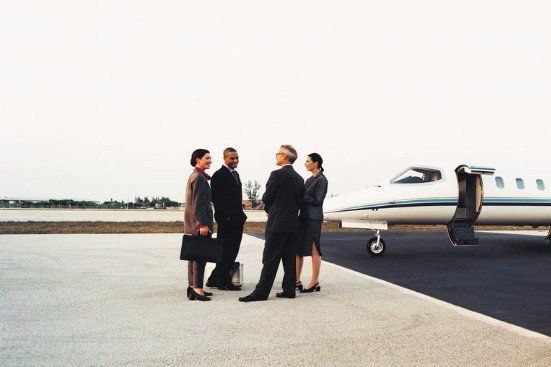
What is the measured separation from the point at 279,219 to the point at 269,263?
0.64 meters

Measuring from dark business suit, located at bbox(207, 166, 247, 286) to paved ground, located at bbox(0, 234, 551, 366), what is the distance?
0.57 m

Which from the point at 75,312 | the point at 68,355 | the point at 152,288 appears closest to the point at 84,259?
the point at 152,288

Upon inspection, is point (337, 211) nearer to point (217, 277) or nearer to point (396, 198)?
point (396, 198)

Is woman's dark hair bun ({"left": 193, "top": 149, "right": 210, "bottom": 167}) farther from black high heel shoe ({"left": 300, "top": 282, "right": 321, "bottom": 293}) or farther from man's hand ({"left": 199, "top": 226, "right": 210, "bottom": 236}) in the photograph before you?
black high heel shoe ({"left": 300, "top": 282, "right": 321, "bottom": 293})

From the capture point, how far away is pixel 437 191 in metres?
13.5

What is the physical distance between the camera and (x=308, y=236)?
7793mm

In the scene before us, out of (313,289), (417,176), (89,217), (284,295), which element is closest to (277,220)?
(284,295)

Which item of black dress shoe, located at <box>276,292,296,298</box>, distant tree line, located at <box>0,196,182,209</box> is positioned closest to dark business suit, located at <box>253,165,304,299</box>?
black dress shoe, located at <box>276,292,296,298</box>

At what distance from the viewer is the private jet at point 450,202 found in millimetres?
12984

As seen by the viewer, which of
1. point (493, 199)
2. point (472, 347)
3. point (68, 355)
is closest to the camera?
point (68, 355)

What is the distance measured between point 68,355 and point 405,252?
447 inches

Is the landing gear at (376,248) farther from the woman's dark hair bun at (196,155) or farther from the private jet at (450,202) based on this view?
the woman's dark hair bun at (196,155)

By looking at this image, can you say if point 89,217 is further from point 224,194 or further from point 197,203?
point 197,203

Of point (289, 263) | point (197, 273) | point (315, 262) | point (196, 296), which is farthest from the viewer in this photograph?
point (315, 262)
